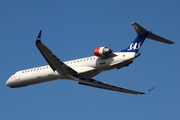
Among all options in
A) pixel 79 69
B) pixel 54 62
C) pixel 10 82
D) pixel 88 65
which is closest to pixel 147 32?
pixel 88 65

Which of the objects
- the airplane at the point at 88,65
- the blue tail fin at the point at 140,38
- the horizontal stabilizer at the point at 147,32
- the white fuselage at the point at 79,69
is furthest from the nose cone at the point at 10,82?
the horizontal stabilizer at the point at 147,32

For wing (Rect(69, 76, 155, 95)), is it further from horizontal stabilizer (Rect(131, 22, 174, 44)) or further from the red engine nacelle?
horizontal stabilizer (Rect(131, 22, 174, 44))

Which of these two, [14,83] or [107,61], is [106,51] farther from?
[14,83]

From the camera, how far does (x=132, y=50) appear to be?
43219 mm

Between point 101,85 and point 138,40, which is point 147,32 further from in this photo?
point 101,85

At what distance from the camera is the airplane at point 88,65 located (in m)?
42.5

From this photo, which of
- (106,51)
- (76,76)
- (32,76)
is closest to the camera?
(106,51)

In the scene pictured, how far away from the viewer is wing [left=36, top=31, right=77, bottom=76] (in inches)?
1645

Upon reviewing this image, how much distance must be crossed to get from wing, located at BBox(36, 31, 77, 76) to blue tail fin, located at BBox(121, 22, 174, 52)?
6.10 metres

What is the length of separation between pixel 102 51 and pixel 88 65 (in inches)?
109

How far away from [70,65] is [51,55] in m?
3.81

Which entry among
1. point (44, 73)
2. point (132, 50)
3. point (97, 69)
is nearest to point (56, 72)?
point (44, 73)

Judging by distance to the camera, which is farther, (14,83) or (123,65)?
(14,83)

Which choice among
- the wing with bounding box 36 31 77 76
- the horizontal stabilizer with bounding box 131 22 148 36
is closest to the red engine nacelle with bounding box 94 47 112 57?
the horizontal stabilizer with bounding box 131 22 148 36
